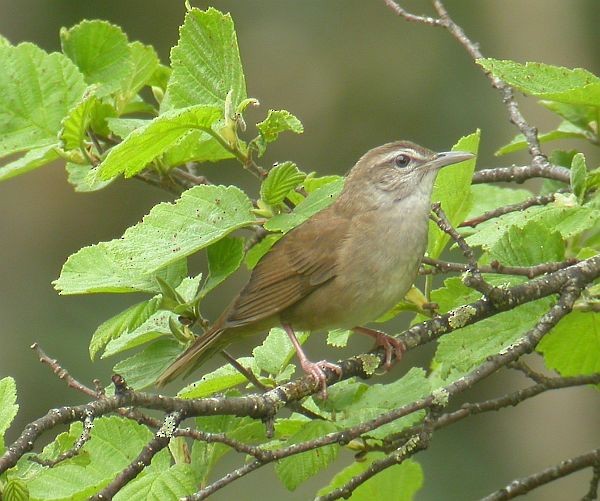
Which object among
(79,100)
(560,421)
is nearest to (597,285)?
(79,100)

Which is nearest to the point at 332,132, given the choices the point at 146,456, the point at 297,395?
the point at 297,395

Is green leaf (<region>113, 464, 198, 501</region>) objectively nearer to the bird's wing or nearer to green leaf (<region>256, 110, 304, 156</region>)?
green leaf (<region>256, 110, 304, 156</region>)

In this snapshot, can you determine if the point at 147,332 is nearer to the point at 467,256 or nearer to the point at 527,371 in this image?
the point at 467,256

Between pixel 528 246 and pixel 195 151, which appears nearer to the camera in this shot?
pixel 528 246

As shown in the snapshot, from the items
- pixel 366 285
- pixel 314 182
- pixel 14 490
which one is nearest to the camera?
pixel 14 490

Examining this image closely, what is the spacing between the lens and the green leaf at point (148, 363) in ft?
10.6

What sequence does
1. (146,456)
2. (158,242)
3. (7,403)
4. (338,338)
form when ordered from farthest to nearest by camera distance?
(338,338) → (158,242) → (7,403) → (146,456)

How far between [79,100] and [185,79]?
0.54 metres

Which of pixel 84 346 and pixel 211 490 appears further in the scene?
pixel 84 346

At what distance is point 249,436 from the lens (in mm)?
3172

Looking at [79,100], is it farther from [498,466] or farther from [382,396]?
[498,466]

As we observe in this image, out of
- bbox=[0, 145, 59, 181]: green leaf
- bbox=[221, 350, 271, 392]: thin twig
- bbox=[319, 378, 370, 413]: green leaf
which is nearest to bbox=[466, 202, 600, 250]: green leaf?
bbox=[319, 378, 370, 413]: green leaf

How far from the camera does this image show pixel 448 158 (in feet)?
13.3

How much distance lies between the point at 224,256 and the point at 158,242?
289mm
